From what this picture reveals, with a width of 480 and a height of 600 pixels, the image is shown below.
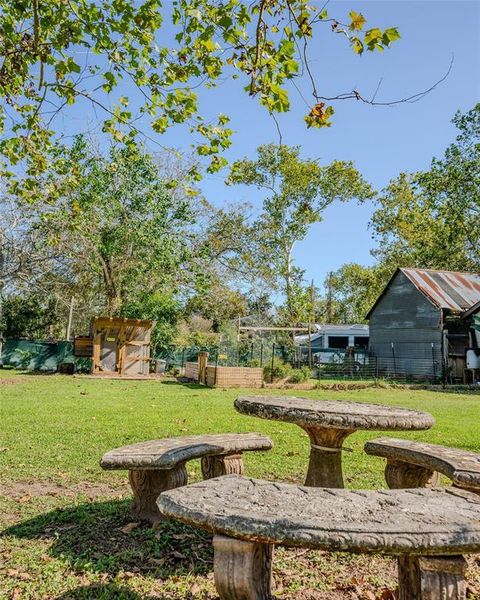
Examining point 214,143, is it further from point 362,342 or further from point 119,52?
point 362,342

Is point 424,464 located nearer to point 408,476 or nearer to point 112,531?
point 408,476

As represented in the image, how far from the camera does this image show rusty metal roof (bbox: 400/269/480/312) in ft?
90.6

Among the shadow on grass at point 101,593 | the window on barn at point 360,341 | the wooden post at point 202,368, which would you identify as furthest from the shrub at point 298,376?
the window on barn at point 360,341

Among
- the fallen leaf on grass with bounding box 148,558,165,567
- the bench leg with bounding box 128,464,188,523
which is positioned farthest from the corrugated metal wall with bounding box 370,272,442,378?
the fallen leaf on grass with bounding box 148,558,165,567

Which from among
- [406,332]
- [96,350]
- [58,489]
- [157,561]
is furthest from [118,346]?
[157,561]

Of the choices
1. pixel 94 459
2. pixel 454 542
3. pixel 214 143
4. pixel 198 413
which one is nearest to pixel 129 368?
pixel 198 413

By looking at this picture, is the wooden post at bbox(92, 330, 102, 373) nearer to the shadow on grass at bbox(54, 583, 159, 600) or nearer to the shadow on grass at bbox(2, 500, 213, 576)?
the shadow on grass at bbox(2, 500, 213, 576)

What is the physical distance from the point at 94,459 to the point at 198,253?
21315 mm

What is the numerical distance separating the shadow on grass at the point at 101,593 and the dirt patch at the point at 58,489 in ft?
5.87

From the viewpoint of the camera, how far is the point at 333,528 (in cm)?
215

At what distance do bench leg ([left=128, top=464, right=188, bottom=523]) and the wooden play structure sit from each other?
61.3 ft

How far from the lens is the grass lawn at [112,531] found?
3039 mm

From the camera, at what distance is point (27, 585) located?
2.98 metres

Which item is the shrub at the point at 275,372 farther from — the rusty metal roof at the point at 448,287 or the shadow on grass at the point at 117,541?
the shadow on grass at the point at 117,541
